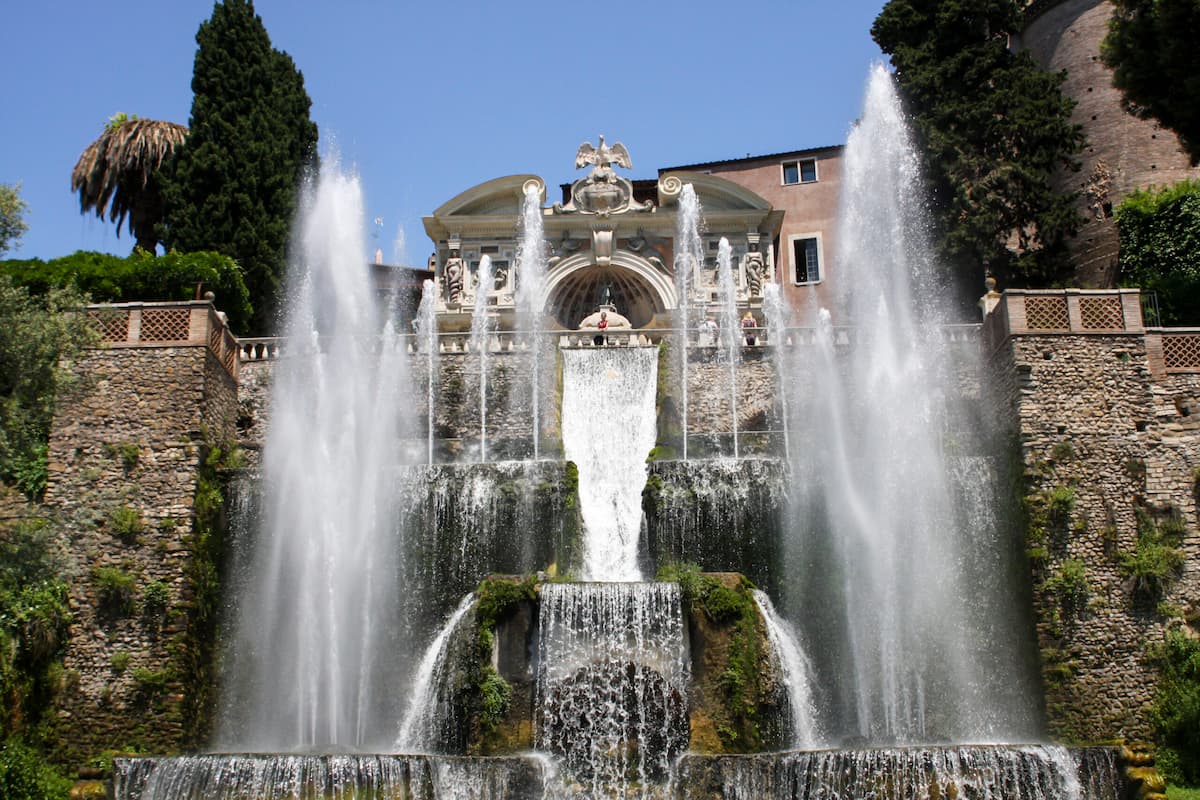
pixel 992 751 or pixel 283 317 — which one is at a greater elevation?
pixel 283 317

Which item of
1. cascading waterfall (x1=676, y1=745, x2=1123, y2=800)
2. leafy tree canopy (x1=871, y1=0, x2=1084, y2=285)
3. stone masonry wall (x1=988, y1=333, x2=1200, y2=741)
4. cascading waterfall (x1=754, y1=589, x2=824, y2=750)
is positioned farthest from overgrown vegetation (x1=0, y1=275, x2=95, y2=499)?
leafy tree canopy (x1=871, y1=0, x2=1084, y2=285)

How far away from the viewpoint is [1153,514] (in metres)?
19.4

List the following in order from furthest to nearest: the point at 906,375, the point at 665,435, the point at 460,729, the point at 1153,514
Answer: the point at 665,435 < the point at 906,375 < the point at 1153,514 < the point at 460,729

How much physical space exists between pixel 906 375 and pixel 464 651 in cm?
999

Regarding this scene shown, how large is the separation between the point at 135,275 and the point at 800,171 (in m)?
19.4

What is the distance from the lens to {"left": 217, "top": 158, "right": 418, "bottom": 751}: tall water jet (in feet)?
61.9

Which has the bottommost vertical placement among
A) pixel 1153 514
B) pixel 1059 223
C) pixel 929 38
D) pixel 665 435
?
pixel 1153 514

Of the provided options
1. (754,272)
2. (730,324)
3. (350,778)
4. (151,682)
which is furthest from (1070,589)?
(754,272)

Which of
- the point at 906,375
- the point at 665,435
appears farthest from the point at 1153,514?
the point at 665,435

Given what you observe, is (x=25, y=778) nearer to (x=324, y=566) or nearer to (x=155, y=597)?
(x=155, y=597)

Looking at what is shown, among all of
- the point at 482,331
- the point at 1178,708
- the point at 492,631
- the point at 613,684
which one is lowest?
the point at 1178,708

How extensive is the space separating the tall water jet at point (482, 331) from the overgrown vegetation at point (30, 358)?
792 centimetres

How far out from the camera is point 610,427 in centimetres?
2489

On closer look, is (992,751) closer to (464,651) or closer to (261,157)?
(464,651)
